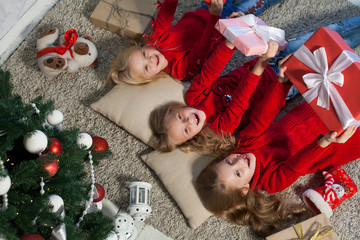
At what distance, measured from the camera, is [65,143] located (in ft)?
3.89

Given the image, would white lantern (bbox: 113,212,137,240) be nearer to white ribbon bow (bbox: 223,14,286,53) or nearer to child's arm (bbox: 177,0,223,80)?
child's arm (bbox: 177,0,223,80)

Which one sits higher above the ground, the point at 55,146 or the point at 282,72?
the point at 282,72

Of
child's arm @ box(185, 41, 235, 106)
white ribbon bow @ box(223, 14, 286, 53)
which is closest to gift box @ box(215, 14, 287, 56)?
white ribbon bow @ box(223, 14, 286, 53)

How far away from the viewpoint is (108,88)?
1874 millimetres

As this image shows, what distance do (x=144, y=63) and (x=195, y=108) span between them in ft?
0.99

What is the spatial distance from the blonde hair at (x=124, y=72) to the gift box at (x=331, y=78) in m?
0.71

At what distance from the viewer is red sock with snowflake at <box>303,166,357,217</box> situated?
1537 mm

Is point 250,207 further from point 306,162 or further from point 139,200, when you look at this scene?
point 139,200

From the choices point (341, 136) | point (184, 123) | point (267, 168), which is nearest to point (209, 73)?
point (184, 123)

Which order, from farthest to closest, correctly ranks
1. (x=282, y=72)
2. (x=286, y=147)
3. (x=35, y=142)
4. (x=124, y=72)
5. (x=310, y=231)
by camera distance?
(x=124, y=72)
(x=286, y=147)
(x=310, y=231)
(x=282, y=72)
(x=35, y=142)

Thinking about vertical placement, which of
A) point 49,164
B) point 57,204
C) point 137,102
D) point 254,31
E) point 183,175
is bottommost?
point 183,175

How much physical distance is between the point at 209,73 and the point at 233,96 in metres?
0.14

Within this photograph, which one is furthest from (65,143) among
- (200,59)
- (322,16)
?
(322,16)

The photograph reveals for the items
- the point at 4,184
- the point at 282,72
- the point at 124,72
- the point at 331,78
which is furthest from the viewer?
the point at 124,72
